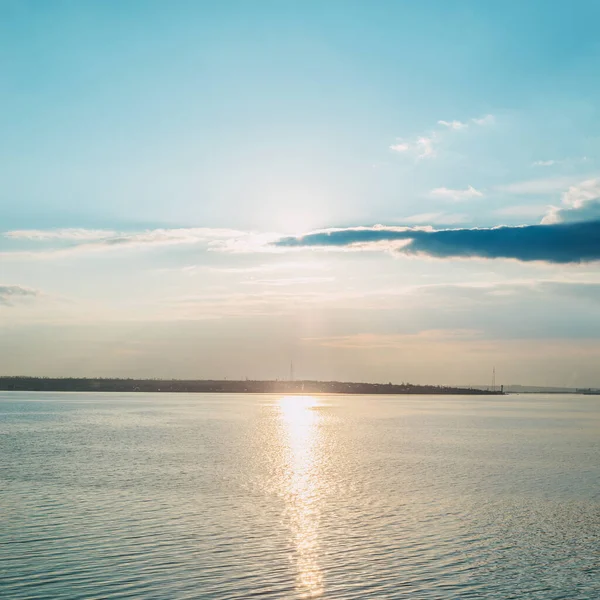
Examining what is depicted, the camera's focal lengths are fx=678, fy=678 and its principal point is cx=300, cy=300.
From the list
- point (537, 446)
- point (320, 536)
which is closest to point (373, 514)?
point (320, 536)

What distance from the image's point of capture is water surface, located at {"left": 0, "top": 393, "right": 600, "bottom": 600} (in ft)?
83.1

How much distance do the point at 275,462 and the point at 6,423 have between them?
64983 millimetres

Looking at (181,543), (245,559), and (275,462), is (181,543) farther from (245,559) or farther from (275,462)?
(275,462)

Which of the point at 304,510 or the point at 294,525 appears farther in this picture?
the point at 304,510

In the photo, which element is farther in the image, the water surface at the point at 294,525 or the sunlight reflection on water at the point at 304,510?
the sunlight reflection on water at the point at 304,510

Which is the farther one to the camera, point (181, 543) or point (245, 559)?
point (181, 543)

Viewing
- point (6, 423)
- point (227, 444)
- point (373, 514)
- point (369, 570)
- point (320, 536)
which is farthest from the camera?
point (6, 423)

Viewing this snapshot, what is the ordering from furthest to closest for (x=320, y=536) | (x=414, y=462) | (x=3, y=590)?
(x=414, y=462) < (x=320, y=536) < (x=3, y=590)

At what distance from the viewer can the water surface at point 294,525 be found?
25.3 m

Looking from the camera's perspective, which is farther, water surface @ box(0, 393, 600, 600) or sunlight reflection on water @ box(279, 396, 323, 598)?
sunlight reflection on water @ box(279, 396, 323, 598)

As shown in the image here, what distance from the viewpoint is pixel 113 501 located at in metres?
40.2

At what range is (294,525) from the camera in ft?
117

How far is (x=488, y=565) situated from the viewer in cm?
2853

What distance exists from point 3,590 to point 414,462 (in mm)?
47752
